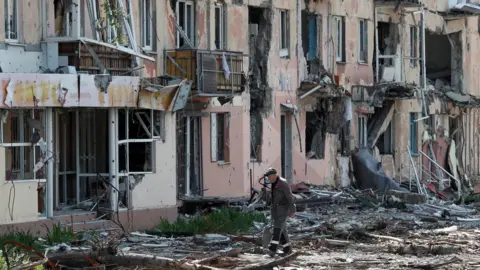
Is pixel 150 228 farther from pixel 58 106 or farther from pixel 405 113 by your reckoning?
pixel 405 113

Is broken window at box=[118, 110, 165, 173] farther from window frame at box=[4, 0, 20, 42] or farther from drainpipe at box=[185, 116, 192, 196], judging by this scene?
window frame at box=[4, 0, 20, 42]

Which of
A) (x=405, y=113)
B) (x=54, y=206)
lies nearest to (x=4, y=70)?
(x=54, y=206)

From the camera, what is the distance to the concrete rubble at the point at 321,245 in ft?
74.8

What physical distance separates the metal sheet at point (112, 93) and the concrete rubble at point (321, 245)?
9.54 ft

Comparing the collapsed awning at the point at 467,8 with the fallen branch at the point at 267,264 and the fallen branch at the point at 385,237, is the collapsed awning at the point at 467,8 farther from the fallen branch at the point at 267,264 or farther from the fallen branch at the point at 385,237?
the fallen branch at the point at 267,264

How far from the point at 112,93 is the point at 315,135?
1361cm

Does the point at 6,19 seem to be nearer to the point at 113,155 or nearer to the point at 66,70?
the point at 66,70

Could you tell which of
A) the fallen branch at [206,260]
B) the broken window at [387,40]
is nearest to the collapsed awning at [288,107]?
the broken window at [387,40]

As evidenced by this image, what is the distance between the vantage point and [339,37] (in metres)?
42.1

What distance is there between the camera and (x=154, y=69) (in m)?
32.2

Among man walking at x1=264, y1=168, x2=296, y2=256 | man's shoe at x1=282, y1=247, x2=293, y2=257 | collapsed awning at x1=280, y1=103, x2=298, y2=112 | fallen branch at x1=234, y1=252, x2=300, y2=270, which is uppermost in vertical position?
collapsed awning at x1=280, y1=103, x2=298, y2=112

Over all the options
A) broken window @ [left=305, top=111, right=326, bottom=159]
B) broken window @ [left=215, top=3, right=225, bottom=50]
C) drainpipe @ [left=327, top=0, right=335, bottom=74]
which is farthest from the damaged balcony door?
drainpipe @ [left=327, top=0, right=335, bottom=74]

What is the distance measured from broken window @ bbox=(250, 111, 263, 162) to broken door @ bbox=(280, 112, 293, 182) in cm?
171

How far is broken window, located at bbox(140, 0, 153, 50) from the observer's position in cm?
3184
